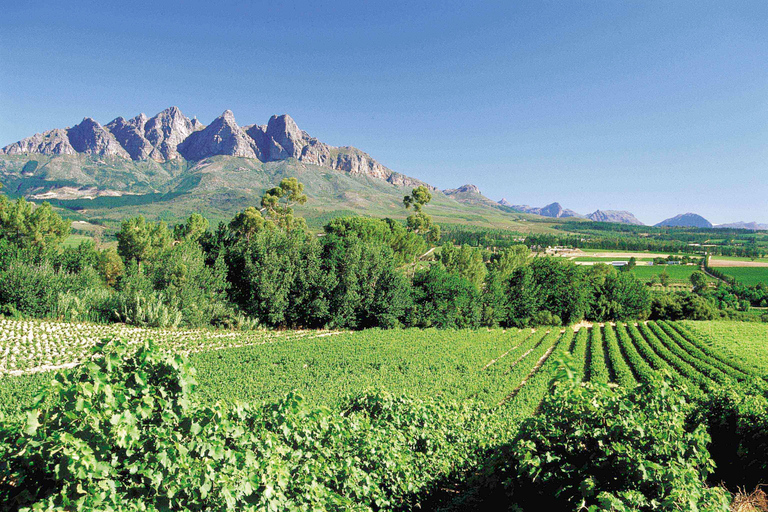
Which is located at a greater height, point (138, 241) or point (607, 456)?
point (607, 456)

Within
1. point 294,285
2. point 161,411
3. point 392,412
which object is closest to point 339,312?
point 294,285

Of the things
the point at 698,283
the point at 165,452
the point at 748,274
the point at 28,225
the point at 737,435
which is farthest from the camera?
the point at 748,274

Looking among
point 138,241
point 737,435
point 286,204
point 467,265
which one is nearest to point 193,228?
point 138,241

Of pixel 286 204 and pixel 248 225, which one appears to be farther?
pixel 286 204

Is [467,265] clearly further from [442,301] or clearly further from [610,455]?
[610,455]

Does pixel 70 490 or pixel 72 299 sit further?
pixel 72 299

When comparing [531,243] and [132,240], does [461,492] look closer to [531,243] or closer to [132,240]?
[132,240]

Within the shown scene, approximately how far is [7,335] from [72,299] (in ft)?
22.3

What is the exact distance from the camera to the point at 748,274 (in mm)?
115688

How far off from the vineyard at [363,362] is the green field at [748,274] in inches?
3733

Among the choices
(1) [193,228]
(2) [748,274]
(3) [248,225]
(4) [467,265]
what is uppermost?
(3) [248,225]

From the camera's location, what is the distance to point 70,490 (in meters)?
4.07

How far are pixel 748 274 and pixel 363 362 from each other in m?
152

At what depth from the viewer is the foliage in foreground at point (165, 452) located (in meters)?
4.11
